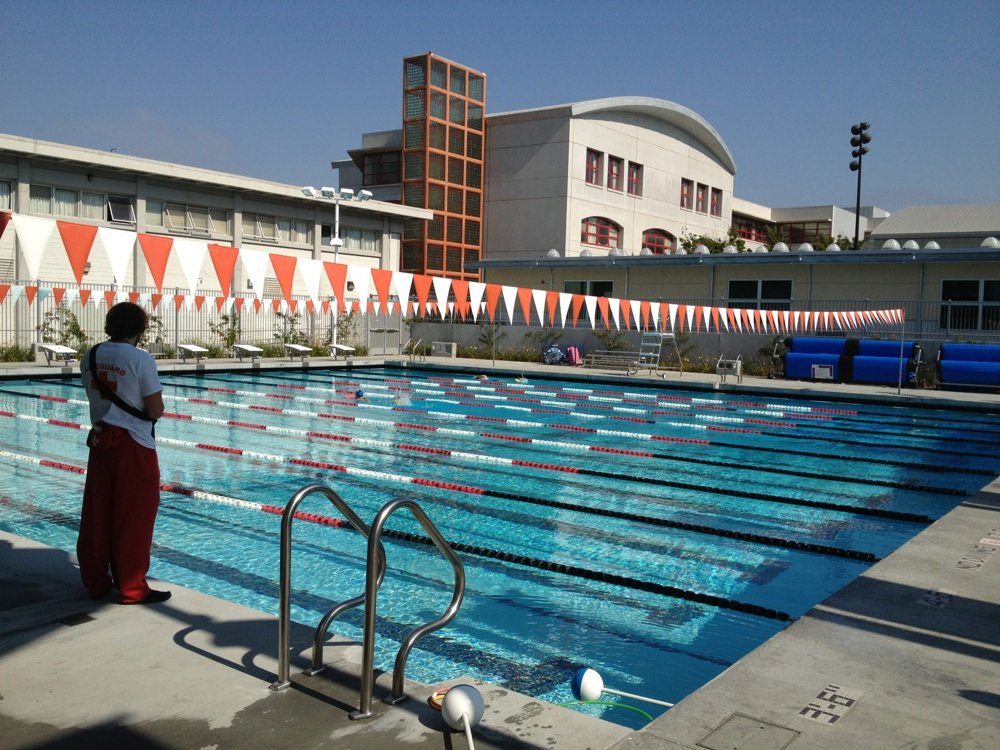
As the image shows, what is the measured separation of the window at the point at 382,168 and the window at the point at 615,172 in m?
11.0

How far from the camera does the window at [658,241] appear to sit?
142 ft

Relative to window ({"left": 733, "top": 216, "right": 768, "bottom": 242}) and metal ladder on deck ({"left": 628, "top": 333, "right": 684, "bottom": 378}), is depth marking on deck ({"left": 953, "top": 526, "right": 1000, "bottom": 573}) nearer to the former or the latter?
metal ladder on deck ({"left": 628, "top": 333, "right": 684, "bottom": 378})

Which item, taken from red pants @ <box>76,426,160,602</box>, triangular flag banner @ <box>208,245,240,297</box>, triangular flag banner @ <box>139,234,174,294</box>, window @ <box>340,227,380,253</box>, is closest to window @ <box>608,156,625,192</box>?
window @ <box>340,227,380,253</box>

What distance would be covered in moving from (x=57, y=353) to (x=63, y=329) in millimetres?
1890

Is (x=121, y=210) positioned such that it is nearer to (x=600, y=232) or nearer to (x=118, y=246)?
(x=118, y=246)

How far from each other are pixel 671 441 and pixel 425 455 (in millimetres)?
3670

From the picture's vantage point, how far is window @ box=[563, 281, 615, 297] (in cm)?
3062

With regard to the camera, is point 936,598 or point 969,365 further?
point 969,365

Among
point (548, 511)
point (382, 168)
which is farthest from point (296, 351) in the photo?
point (382, 168)

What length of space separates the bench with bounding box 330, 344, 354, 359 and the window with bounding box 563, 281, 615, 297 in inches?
366

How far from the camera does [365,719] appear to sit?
8.80 ft

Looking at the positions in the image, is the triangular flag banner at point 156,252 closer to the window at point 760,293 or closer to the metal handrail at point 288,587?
the metal handrail at point 288,587

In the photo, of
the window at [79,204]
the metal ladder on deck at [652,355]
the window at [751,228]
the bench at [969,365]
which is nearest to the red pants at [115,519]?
the metal ladder on deck at [652,355]

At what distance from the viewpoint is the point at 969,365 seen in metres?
18.4
